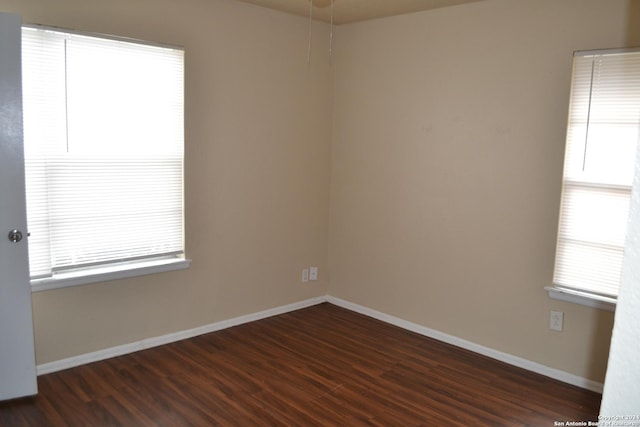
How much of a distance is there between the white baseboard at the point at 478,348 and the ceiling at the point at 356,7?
2.51 m

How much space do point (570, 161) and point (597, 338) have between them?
1.14 metres

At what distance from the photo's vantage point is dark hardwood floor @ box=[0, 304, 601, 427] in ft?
9.49

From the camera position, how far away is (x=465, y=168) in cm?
386

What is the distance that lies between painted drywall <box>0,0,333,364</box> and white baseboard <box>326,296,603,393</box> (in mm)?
490

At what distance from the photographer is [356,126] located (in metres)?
4.58

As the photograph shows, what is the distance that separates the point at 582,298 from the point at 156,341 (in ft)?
9.69

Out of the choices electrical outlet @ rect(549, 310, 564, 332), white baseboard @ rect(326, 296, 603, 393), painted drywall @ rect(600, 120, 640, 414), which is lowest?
white baseboard @ rect(326, 296, 603, 393)

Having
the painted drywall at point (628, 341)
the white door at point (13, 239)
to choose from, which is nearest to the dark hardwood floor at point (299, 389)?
the white door at point (13, 239)

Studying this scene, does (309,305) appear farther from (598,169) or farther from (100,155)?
(598,169)

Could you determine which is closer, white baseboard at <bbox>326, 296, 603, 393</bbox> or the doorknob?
the doorknob

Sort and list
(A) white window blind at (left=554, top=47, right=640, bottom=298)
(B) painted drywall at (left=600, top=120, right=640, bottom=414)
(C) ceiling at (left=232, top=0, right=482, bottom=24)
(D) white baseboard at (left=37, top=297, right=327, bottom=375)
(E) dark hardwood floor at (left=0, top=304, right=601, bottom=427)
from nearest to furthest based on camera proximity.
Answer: (B) painted drywall at (left=600, top=120, right=640, bottom=414) → (E) dark hardwood floor at (left=0, top=304, right=601, bottom=427) → (A) white window blind at (left=554, top=47, right=640, bottom=298) → (D) white baseboard at (left=37, top=297, right=327, bottom=375) → (C) ceiling at (left=232, top=0, right=482, bottom=24)

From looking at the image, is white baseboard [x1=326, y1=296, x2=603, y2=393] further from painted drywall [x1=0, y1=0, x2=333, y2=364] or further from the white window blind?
the white window blind

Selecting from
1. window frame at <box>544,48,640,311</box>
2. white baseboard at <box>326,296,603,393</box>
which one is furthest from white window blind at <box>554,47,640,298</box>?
white baseboard at <box>326,296,603,393</box>

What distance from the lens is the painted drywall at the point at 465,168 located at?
3.37 meters
